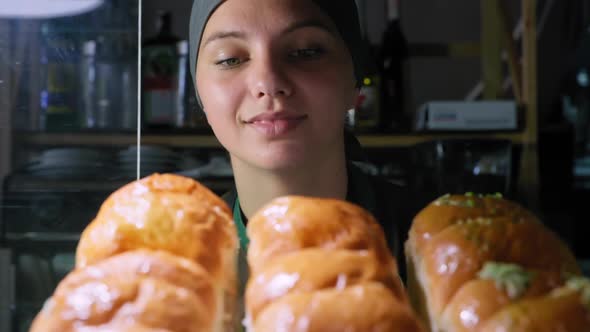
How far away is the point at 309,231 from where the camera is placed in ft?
1.32

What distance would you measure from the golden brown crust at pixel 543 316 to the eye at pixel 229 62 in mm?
285

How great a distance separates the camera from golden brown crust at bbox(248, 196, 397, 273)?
40 cm

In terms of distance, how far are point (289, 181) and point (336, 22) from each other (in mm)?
153

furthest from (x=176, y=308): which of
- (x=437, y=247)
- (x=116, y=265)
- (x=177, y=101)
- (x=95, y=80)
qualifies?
(x=95, y=80)

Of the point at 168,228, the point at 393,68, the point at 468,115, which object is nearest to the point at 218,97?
the point at 168,228

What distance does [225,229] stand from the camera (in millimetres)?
447

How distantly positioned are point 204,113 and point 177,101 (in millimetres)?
84

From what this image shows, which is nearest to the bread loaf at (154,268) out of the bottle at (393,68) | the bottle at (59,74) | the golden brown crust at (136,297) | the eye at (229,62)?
the golden brown crust at (136,297)

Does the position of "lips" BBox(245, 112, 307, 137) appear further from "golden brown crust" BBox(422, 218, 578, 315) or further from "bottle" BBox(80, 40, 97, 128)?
"bottle" BBox(80, 40, 97, 128)

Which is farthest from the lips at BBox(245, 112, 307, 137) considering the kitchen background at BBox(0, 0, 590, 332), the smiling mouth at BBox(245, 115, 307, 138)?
the kitchen background at BBox(0, 0, 590, 332)

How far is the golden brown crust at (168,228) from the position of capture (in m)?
0.42

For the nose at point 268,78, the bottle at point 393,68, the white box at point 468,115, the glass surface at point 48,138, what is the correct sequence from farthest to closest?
the bottle at point 393,68 → the white box at point 468,115 → the glass surface at point 48,138 → the nose at point 268,78

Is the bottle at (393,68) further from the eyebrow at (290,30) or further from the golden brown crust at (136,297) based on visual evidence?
the golden brown crust at (136,297)

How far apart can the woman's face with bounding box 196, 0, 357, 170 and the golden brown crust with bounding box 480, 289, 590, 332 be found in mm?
217
